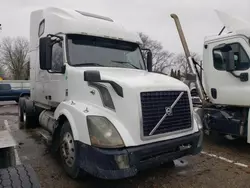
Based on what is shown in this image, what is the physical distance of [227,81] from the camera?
576cm

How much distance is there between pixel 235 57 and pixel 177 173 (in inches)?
113

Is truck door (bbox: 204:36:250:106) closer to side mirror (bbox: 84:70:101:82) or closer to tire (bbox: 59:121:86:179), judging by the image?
side mirror (bbox: 84:70:101:82)

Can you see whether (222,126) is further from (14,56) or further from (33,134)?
(14,56)

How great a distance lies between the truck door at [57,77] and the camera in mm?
4680

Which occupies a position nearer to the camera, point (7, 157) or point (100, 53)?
point (7, 157)

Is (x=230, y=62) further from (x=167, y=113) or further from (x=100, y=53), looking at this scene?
(x=100, y=53)

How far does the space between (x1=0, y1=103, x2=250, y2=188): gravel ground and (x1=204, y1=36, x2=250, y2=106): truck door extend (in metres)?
1.23

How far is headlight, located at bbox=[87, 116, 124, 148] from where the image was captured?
10.5ft

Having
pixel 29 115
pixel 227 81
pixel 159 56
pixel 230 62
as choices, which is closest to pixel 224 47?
pixel 230 62

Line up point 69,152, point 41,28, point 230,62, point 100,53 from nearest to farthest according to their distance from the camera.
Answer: point 69,152 → point 100,53 → point 230,62 → point 41,28

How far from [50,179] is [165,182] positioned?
184 centimetres

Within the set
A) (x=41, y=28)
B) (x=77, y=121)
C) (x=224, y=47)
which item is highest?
(x=41, y=28)

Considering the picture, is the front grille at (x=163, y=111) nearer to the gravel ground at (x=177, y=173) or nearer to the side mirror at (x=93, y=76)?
the side mirror at (x=93, y=76)

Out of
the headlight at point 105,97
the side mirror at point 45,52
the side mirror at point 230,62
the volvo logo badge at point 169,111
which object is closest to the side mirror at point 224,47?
the side mirror at point 230,62
